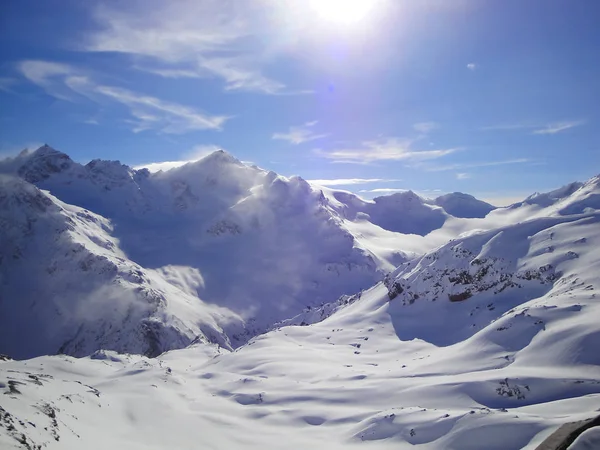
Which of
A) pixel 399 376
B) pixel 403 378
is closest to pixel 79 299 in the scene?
pixel 399 376

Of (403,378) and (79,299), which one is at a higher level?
(403,378)

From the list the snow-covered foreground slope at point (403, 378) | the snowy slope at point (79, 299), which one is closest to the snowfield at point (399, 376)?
the snow-covered foreground slope at point (403, 378)

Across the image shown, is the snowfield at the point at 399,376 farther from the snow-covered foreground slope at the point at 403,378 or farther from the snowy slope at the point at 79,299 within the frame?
the snowy slope at the point at 79,299

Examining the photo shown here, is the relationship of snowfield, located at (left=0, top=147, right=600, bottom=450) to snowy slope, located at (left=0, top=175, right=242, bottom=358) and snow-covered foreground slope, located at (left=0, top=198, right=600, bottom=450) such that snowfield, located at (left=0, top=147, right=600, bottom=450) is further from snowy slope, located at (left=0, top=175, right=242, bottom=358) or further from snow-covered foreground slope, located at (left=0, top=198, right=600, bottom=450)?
snowy slope, located at (left=0, top=175, right=242, bottom=358)

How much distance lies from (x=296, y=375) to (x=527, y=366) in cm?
1143

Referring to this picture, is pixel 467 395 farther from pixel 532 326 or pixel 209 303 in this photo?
pixel 209 303

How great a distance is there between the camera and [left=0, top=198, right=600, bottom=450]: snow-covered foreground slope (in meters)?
12.2

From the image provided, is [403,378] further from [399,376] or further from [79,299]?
[79,299]

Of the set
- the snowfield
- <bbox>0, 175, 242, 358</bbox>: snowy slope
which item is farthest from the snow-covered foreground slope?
<bbox>0, 175, 242, 358</bbox>: snowy slope

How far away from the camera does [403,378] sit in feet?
60.4

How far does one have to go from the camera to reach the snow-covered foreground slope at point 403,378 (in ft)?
40.1

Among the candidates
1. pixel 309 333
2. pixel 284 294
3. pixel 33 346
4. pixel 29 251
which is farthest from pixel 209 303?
pixel 309 333

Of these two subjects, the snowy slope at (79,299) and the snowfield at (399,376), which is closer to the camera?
the snowfield at (399,376)

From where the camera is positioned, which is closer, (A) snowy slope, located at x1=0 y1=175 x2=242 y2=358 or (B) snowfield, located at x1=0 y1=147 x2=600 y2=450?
(B) snowfield, located at x1=0 y1=147 x2=600 y2=450
